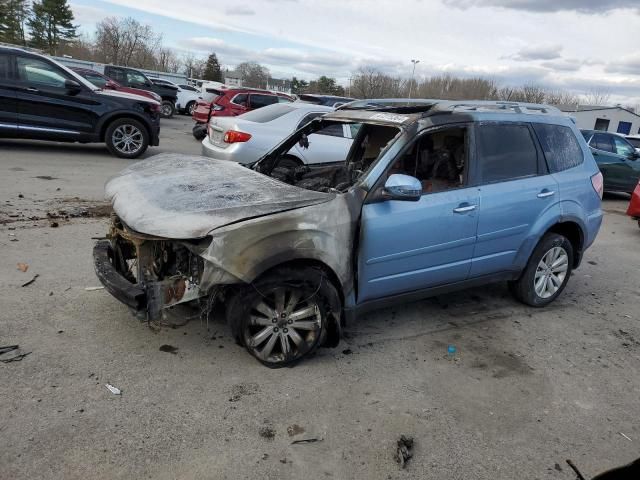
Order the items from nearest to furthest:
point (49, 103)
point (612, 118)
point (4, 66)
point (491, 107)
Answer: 1. point (491, 107)
2. point (4, 66)
3. point (49, 103)
4. point (612, 118)

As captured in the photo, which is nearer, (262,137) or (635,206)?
(262,137)

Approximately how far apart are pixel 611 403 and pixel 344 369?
1.85 m

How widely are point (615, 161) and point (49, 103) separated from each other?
1244 cm

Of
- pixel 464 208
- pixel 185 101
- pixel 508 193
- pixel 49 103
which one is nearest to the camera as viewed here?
pixel 464 208

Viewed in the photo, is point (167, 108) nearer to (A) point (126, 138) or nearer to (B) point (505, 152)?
(A) point (126, 138)

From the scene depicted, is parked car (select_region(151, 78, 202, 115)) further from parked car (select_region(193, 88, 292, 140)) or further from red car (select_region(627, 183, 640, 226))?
red car (select_region(627, 183, 640, 226))

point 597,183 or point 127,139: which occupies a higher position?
point 597,183

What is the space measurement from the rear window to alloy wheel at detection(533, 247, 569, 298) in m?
5.25

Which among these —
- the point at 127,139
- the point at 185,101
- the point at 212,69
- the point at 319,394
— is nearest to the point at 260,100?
the point at 127,139

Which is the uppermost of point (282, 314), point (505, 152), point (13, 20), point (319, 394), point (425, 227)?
point (13, 20)

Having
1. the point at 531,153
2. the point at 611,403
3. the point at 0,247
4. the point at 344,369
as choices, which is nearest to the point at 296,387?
the point at 344,369

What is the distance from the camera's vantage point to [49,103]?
387 inches

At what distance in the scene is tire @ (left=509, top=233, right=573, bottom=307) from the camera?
4.88 meters

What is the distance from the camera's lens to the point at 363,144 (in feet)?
17.5
